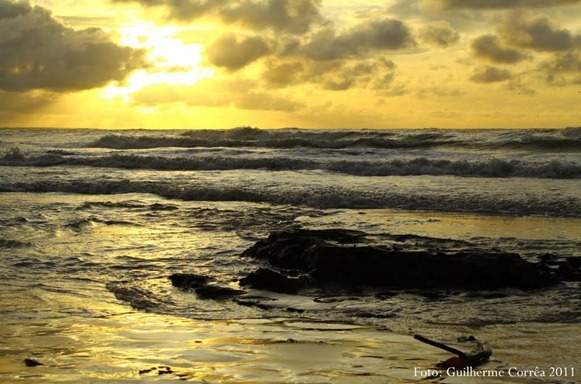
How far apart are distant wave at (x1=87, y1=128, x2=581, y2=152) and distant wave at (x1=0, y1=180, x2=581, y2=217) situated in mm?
18848

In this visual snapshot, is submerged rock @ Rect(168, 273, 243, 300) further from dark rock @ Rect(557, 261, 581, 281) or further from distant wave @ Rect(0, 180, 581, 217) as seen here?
distant wave @ Rect(0, 180, 581, 217)

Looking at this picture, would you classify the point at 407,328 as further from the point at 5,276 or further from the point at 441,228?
the point at 441,228

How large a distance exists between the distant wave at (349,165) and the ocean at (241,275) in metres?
0.18

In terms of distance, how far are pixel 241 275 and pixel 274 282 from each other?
0.98 meters

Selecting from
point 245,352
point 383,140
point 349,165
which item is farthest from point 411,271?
point 383,140

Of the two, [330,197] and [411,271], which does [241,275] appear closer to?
[411,271]

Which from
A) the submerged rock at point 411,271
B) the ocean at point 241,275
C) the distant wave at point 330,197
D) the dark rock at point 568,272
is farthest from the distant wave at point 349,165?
the submerged rock at point 411,271

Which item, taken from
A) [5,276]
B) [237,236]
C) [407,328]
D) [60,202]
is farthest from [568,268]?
[60,202]

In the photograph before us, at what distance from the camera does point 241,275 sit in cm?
834

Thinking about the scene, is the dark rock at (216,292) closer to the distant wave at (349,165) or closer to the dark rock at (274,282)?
the dark rock at (274,282)

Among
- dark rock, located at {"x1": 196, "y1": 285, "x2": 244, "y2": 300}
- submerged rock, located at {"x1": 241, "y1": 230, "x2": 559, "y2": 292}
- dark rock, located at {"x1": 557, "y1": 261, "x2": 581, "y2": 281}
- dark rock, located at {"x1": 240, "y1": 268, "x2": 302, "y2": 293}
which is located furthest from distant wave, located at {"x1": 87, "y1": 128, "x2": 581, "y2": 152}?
dark rock, located at {"x1": 196, "y1": 285, "x2": 244, "y2": 300}

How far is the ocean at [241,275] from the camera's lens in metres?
4.89

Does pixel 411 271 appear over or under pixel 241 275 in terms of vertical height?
over

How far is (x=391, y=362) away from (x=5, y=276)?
5329 millimetres
